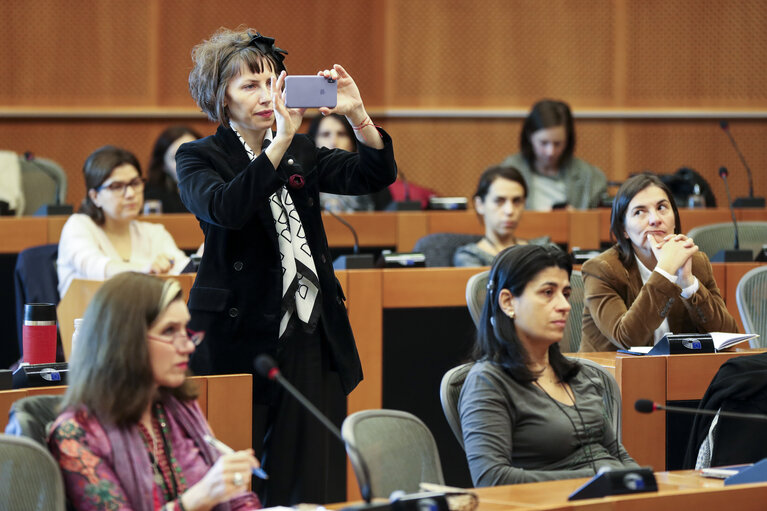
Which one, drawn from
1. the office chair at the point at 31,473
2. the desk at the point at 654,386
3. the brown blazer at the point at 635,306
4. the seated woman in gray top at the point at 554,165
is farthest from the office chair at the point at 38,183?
the office chair at the point at 31,473

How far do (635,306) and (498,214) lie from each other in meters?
1.51

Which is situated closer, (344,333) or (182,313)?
(182,313)

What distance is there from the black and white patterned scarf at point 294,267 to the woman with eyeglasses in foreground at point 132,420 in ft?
1.52

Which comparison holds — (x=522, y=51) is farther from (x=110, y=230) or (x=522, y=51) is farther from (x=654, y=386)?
(x=654, y=386)

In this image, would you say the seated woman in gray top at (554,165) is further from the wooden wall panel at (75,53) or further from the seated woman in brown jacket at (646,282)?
the wooden wall panel at (75,53)

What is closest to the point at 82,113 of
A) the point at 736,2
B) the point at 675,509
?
the point at 736,2

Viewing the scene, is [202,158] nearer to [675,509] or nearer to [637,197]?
[675,509]

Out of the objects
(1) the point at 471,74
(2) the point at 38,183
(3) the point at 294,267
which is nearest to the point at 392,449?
(3) the point at 294,267

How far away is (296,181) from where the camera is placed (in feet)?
7.81

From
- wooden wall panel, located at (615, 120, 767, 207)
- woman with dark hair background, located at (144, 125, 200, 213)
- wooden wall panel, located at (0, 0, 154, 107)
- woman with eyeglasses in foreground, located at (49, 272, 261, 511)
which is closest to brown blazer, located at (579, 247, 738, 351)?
woman with eyeglasses in foreground, located at (49, 272, 261, 511)

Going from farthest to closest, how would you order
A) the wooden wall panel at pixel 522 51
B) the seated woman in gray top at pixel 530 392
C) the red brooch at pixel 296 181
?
the wooden wall panel at pixel 522 51 → the red brooch at pixel 296 181 → the seated woman in gray top at pixel 530 392

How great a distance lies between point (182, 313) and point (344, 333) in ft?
1.92

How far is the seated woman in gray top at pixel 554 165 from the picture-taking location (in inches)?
224

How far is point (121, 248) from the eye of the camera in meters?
4.25
